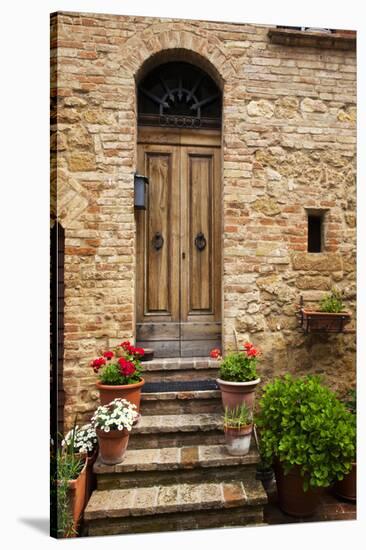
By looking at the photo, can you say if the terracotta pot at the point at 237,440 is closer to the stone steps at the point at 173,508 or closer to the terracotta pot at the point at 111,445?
the stone steps at the point at 173,508

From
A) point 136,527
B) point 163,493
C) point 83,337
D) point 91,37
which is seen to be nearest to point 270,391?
point 163,493

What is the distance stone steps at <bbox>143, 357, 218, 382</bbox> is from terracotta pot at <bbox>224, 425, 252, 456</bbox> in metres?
0.47

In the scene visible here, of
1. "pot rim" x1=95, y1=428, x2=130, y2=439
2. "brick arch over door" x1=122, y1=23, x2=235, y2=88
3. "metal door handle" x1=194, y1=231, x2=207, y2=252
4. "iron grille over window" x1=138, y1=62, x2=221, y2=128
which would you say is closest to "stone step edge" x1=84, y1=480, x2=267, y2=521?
"pot rim" x1=95, y1=428, x2=130, y2=439

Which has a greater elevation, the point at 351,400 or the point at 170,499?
the point at 351,400

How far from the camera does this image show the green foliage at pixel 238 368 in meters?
2.53

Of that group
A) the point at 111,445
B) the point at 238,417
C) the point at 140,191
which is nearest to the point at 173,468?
the point at 111,445

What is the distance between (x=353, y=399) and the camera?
280cm

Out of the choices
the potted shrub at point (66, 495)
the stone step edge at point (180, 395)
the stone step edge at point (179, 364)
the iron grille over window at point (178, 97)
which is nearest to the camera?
the potted shrub at point (66, 495)

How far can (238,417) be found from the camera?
2.51 m

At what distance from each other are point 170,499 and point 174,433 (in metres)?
0.39

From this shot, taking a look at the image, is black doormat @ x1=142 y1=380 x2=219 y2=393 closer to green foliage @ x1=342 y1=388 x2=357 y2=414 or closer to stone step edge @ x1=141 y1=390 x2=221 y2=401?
stone step edge @ x1=141 y1=390 x2=221 y2=401

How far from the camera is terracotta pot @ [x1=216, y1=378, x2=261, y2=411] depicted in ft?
8.20

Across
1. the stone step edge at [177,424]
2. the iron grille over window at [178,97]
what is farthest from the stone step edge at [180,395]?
the iron grille over window at [178,97]

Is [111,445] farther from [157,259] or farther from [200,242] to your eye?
[200,242]
